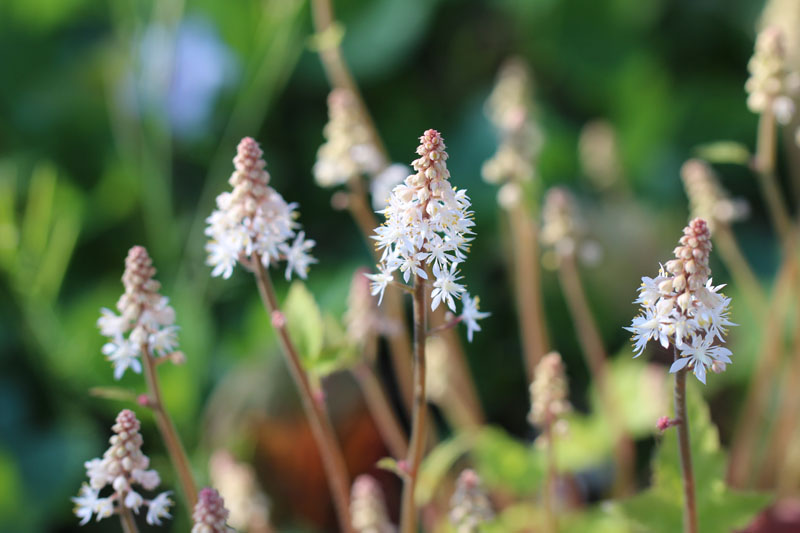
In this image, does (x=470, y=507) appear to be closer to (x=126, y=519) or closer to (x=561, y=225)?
(x=126, y=519)

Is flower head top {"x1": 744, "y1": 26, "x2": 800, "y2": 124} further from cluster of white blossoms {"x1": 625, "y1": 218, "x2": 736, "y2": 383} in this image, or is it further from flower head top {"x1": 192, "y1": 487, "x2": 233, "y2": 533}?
flower head top {"x1": 192, "y1": 487, "x2": 233, "y2": 533}

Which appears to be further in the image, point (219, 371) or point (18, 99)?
point (18, 99)

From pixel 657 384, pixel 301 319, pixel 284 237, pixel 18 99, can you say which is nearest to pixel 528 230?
pixel 657 384

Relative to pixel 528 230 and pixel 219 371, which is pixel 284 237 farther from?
pixel 219 371

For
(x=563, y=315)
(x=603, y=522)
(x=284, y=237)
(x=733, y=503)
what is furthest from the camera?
(x=563, y=315)

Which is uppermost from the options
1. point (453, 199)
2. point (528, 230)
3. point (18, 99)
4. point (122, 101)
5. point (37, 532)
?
point (18, 99)

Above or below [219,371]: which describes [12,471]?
below

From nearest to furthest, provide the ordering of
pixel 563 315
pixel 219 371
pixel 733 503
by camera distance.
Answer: pixel 733 503 → pixel 219 371 → pixel 563 315
